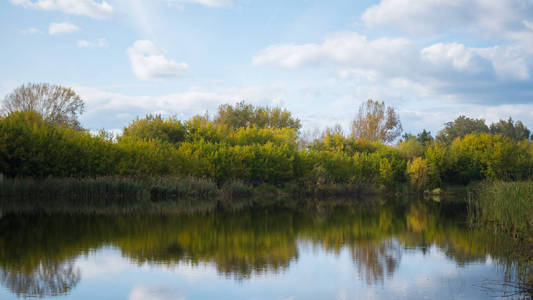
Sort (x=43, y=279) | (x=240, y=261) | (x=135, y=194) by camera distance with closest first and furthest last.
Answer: (x=43, y=279)
(x=240, y=261)
(x=135, y=194)

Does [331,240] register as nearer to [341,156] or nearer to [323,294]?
[323,294]

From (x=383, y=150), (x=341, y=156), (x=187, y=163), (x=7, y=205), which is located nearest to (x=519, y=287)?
(x=7, y=205)

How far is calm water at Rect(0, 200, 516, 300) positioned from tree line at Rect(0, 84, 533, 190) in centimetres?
1164

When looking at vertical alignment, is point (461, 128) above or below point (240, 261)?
above

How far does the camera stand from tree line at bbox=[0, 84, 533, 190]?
25797 millimetres

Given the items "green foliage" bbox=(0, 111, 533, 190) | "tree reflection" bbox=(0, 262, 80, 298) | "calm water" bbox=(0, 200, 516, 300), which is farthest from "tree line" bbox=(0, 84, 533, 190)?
"tree reflection" bbox=(0, 262, 80, 298)

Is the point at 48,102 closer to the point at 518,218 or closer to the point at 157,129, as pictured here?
the point at 157,129

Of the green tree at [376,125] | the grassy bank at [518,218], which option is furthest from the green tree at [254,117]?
the grassy bank at [518,218]

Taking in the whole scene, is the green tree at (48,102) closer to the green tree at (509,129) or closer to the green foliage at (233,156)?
the green foliage at (233,156)

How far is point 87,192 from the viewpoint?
2588 centimetres

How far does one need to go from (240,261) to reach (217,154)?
2408cm

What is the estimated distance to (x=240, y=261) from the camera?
9.28 meters

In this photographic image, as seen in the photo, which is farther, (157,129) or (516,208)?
(157,129)

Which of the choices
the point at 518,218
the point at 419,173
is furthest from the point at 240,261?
the point at 419,173
